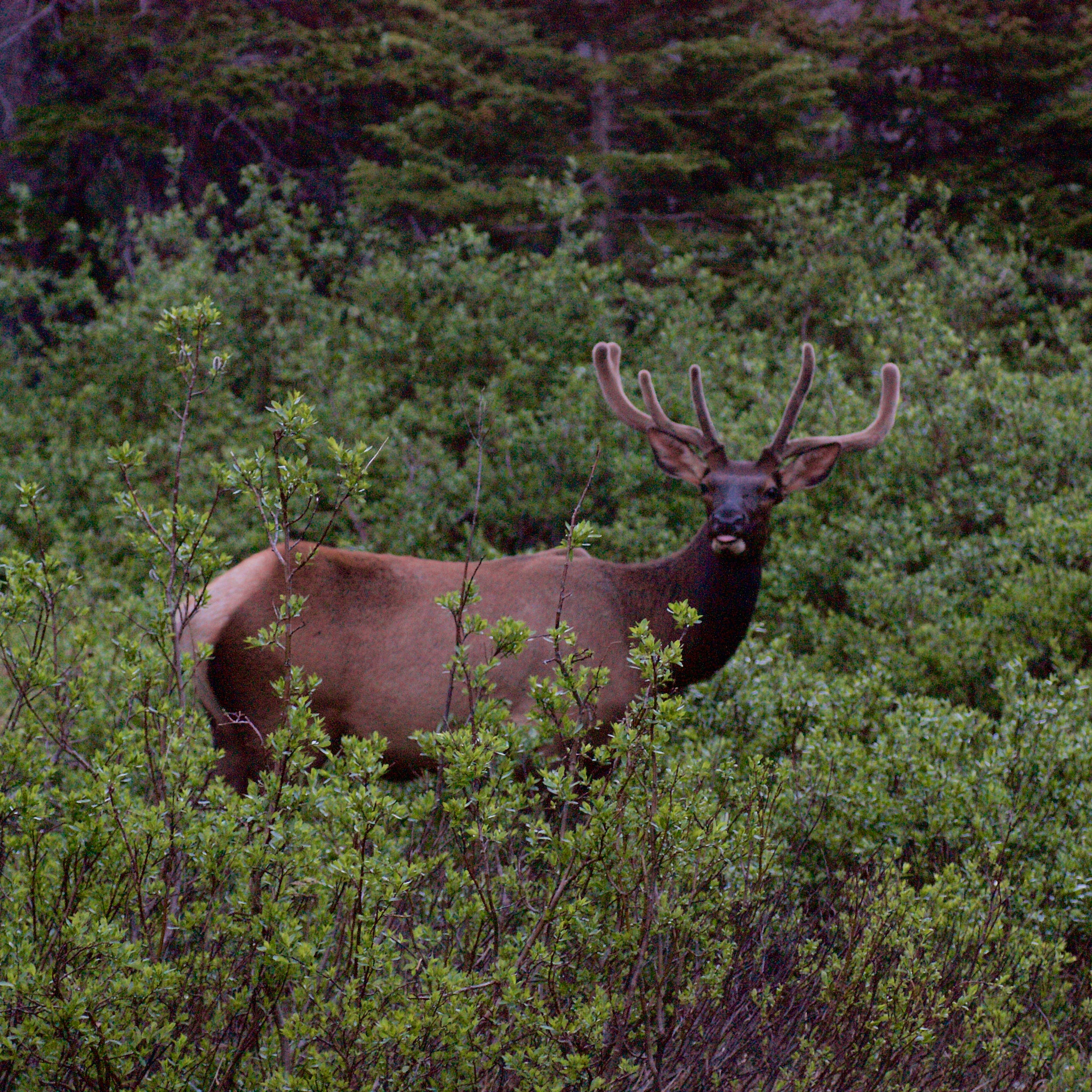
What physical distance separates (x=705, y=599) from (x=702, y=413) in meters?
0.99

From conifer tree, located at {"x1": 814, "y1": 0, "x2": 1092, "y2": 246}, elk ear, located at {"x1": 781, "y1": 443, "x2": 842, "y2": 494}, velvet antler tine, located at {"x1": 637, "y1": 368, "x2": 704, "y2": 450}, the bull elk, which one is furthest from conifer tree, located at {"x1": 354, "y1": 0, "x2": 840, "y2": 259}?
the bull elk

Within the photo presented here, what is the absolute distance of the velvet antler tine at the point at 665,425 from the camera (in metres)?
6.36

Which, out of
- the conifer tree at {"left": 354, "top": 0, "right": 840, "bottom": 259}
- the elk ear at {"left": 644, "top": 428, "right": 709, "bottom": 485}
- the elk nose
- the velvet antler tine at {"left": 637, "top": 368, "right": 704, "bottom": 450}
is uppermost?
the conifer tree at {"left": 354, "top": 0, "right": 840, "bottom": 259}

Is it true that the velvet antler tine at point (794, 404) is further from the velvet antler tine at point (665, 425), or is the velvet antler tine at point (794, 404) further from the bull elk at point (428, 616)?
the velvet antler tine at point (665, 425)

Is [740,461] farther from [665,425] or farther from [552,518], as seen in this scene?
[552,518]

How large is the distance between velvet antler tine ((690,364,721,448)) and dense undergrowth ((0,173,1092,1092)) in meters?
1.12

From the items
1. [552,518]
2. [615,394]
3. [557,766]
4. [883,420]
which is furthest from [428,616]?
[552,518]

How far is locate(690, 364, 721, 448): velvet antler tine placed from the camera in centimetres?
618

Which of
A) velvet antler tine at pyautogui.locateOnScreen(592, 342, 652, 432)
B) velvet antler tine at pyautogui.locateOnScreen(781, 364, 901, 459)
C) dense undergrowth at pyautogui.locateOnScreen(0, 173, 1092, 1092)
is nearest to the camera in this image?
dense undergrowth at pyautogui.locateOnScreen(0, 173, 1092, 1092)

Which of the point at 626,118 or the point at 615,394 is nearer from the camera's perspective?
the point at 615,394

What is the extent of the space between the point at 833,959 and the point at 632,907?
0.94 m

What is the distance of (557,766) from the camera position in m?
5.11

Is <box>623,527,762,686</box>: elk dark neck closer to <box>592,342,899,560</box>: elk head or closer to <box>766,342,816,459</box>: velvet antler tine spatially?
<box>592,342,899,560</box>: elk head

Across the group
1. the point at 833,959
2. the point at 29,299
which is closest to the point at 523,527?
the point at 833,959
